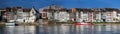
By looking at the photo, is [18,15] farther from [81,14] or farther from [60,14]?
[81,14]

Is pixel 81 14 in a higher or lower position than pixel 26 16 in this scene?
higher

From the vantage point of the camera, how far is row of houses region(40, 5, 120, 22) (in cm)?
3516

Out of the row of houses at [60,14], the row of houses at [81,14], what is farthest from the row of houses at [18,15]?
the row of houses at [81,14]

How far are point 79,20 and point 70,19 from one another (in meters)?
0.73

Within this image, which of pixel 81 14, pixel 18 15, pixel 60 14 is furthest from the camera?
pixel 60 14

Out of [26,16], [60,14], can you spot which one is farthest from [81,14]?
[26,16]

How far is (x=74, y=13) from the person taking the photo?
35.8 m

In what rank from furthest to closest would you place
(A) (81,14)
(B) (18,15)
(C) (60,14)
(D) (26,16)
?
(C) (60,14) → (A) (81,14) → (B) (18,15) → (D) (26,16)

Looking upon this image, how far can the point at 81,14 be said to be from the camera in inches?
1396

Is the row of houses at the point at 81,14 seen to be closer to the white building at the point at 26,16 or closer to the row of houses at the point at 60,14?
the row of houses at the point at 60,14

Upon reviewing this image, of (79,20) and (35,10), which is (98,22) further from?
(35,10)

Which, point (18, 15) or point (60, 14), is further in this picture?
point (60, 14)

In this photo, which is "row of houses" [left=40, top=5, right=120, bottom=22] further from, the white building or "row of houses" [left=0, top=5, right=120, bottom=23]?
the white building

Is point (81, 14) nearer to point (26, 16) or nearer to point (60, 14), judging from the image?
point (60, 14)
